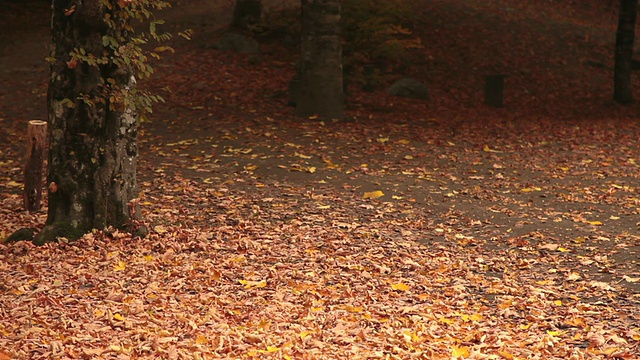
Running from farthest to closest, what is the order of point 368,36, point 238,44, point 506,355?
point 238,44, point 368,36, point 506,355

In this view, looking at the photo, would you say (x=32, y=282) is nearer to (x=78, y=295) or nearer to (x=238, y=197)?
(x=78, y=295)

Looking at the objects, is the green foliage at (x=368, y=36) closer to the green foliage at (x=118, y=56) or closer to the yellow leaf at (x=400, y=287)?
the green foliage at (x=118, y=56)

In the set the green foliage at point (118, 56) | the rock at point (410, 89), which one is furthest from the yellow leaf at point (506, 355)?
the rock at point (410, 89)

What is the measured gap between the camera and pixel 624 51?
1734 centimetres

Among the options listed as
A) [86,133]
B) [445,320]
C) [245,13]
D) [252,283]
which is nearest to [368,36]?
[245,13]

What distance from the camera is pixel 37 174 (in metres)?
8.71

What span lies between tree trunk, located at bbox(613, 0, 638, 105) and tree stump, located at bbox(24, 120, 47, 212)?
42.6 feet

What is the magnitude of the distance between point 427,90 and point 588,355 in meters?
11.6

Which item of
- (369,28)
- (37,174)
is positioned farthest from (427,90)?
(37,174)

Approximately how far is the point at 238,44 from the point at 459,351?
1334cm

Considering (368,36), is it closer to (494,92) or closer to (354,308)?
(494,92)

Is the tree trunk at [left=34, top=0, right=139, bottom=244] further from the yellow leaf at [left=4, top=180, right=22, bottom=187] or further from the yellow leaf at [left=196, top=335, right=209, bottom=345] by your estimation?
the yellow leaf at [left=4, top=180, right=22, bottom=187]

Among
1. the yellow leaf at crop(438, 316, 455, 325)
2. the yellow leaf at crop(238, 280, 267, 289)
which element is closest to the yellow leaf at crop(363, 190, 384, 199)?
the yellow leaf at crop(238, 280, 267, 289)

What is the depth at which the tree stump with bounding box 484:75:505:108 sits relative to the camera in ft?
53.9
